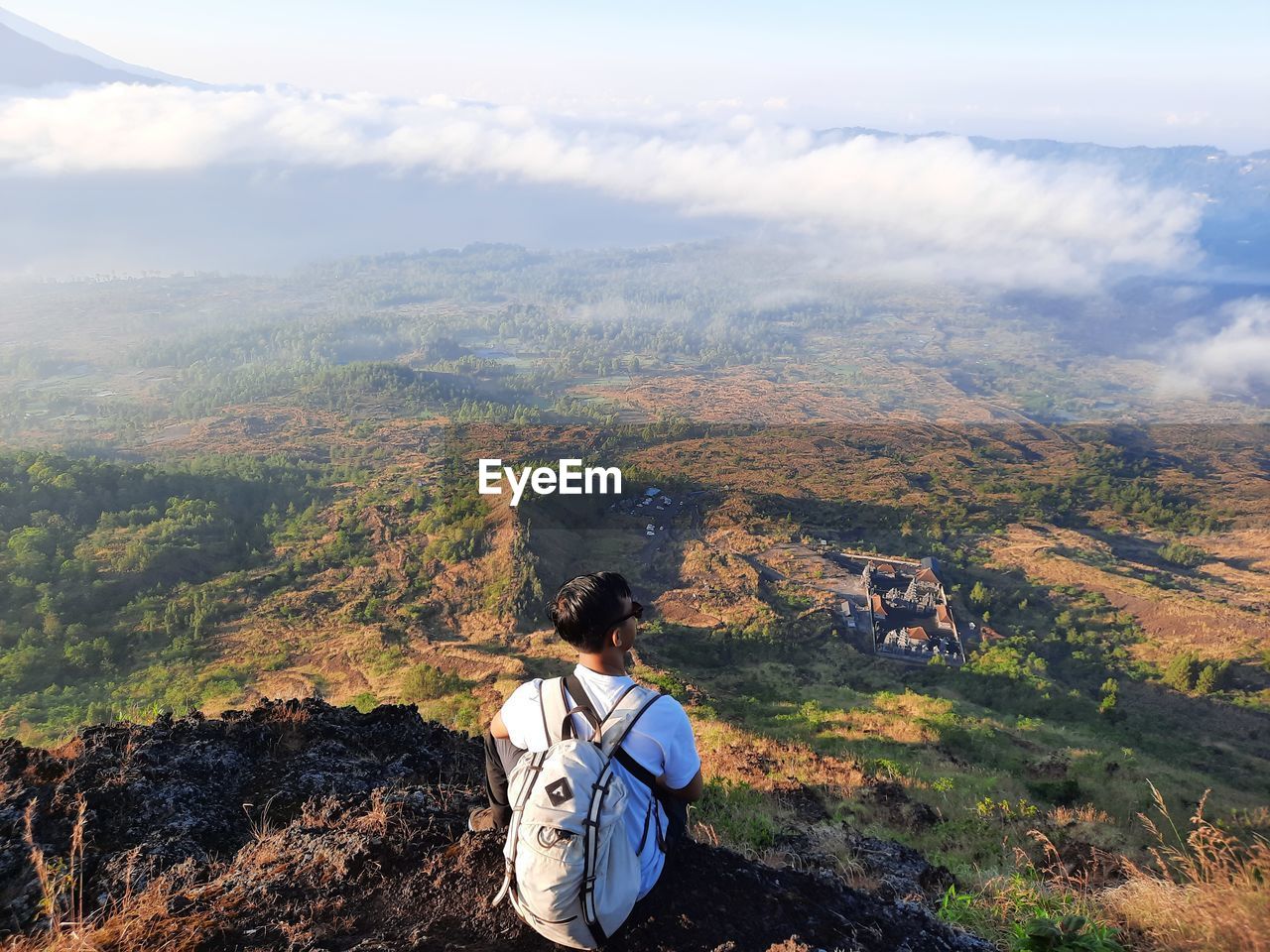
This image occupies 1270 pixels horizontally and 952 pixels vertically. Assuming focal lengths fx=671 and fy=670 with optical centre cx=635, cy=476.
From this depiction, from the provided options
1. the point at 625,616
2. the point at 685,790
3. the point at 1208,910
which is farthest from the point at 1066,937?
the point at 625,616

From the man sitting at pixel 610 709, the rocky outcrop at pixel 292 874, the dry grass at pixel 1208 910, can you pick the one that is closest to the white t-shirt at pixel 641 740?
the man sitting at pixel 610 709

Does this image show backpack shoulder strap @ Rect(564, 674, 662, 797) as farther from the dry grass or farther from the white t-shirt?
the dry grass

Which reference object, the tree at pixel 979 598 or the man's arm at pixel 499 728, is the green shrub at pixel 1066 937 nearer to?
the man's arm at pixel 499 728

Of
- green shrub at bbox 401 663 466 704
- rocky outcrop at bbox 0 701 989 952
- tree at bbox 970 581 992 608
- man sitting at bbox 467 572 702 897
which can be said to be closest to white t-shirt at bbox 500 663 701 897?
man sitting at bbox 467 572 702 897

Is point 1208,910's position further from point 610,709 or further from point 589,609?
point 589,609

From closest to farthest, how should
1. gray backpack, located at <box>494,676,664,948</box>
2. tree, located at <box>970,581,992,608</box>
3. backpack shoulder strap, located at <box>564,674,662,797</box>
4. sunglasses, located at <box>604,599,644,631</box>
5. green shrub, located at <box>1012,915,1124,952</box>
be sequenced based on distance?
1. gray backpack, located at <box>494,676,664,948</box>
2. backpack shoulder strap, located at <box>564,674,662,797</box>
3. sunglasses, located at <box>604,599,644,631</box>
4. green shrub, located at <box>1012,915,1124,952</box>
5. tree, located at <box>970,581,992,608</box>

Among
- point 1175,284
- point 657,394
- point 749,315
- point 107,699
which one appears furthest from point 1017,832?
point 1175,284

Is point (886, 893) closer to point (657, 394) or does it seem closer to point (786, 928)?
point (786, 928)
